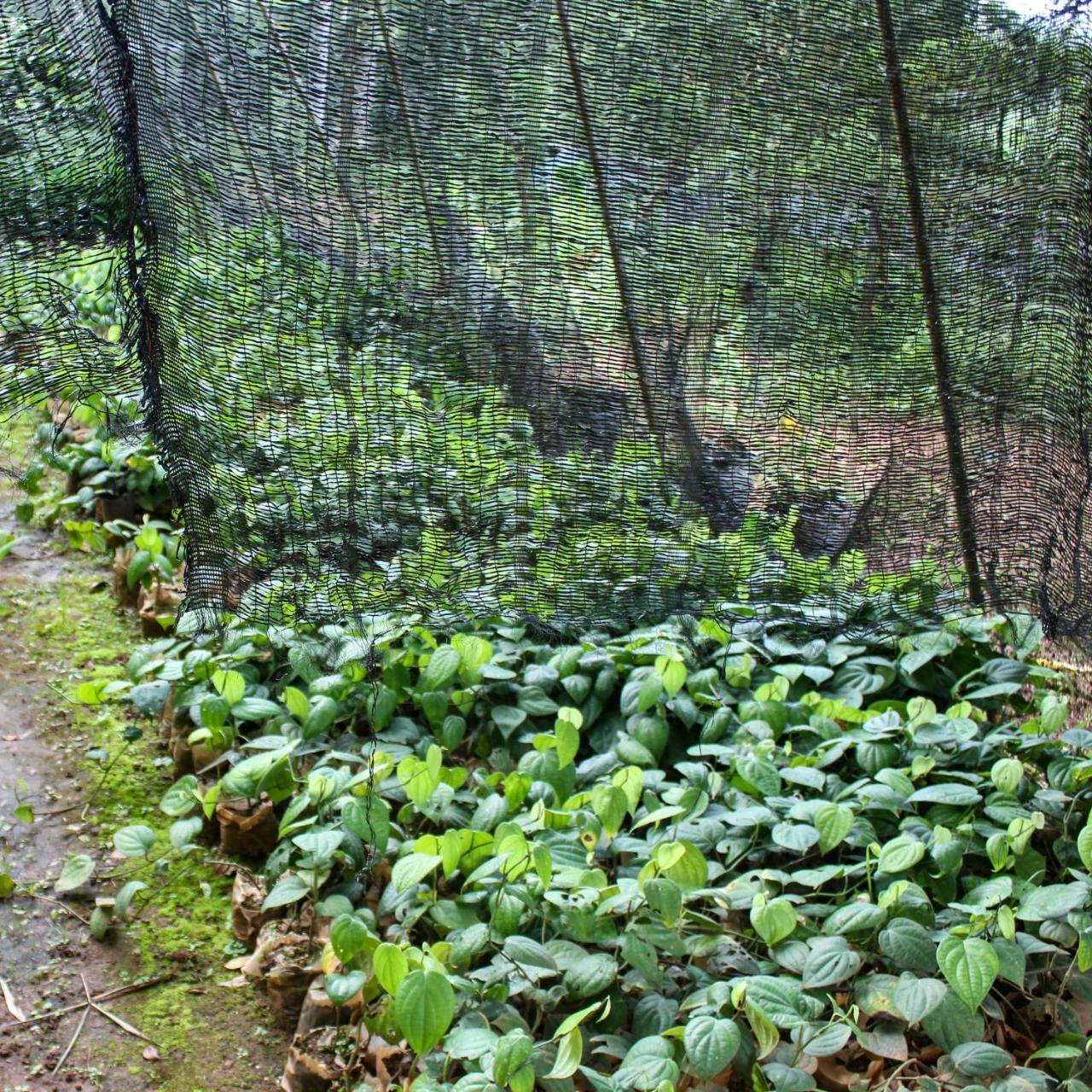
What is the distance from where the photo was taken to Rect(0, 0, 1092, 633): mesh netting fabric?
1718 mm

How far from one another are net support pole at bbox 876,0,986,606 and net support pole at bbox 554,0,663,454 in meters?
0.44

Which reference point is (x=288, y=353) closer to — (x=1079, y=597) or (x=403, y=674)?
(x=403, y=674)

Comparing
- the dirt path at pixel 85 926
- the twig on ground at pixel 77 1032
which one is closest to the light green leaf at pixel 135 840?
the dirt path at pixel 85 926

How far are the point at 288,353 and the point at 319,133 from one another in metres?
0.34

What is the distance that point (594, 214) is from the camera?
180 cm

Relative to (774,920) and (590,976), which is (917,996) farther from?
(590,976)

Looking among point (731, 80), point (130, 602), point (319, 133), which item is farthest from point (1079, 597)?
point (130, 602)

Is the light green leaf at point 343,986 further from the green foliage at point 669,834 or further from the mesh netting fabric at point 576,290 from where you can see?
the mesh netting fabric at point 576,290

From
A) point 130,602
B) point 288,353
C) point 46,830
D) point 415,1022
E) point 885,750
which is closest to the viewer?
point 415,1022

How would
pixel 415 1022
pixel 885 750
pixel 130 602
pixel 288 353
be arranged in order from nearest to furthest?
pixel 415 1022 < pixel 288 353 < pixel 885 750 < pixel 130 602

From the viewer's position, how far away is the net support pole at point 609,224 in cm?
172

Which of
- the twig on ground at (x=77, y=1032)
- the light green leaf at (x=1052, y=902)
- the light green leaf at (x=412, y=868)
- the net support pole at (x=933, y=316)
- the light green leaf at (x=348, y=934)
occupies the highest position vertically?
the net support pole at (x=933, y=316)

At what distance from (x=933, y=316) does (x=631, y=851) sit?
1.08 m

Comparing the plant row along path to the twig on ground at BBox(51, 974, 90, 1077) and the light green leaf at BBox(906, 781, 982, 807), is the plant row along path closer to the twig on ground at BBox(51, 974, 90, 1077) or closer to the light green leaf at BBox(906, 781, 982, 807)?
the light green leaf at BBox(906, 781, 982, 807)
